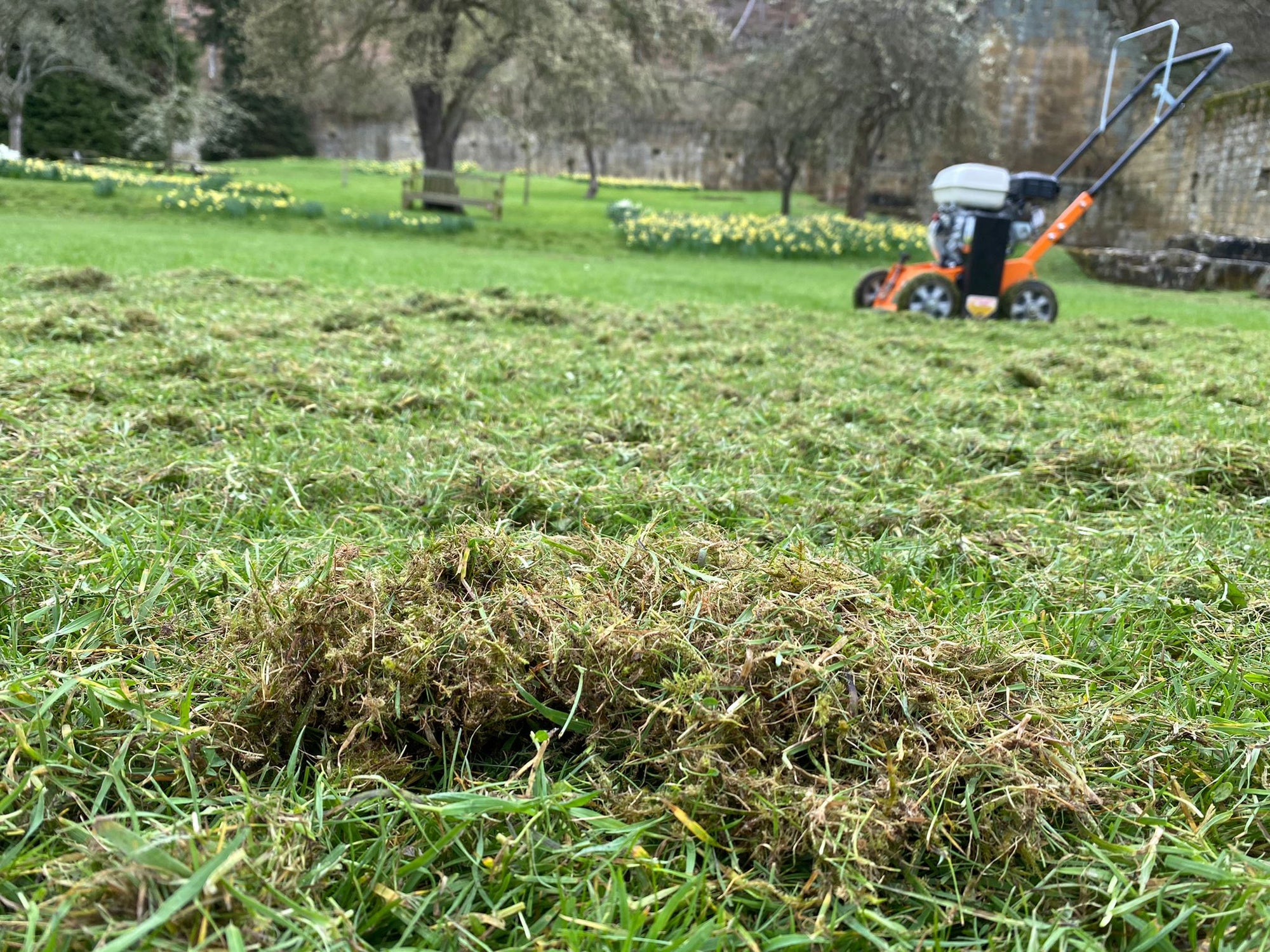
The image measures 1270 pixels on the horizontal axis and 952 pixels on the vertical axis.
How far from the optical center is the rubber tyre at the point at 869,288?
24.9ft

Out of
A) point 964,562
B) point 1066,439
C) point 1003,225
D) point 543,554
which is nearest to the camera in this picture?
point 543,554

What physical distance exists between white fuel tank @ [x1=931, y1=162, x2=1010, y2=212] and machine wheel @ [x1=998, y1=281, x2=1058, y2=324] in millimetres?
676

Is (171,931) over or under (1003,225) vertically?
under

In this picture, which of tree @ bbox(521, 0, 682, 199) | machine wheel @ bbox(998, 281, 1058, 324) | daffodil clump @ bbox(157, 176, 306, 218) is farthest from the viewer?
tree @ bbox(521, 0, 682, 199)

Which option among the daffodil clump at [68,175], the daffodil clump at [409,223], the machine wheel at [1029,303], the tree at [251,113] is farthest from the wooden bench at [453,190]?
the tree at [251,113]

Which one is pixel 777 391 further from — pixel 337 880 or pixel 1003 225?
pixel 1003 225

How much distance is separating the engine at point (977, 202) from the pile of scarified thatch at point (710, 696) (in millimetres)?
6272

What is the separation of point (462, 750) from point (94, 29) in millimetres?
32816

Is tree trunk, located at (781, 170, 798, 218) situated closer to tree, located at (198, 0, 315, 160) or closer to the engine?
the engine

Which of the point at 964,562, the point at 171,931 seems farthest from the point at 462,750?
the point at 964,562

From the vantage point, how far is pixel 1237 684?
1427 mm

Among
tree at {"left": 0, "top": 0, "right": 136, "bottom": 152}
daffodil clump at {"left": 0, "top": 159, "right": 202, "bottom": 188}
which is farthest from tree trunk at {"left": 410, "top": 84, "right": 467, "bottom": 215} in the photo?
tree at {"left": 0, "top": 0, "right": 136, "bottom": 152}

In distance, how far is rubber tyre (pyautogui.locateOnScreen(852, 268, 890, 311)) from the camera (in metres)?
7.58

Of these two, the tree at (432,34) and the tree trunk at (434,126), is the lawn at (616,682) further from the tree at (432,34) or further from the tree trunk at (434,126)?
the tree trunk at (434,126)
